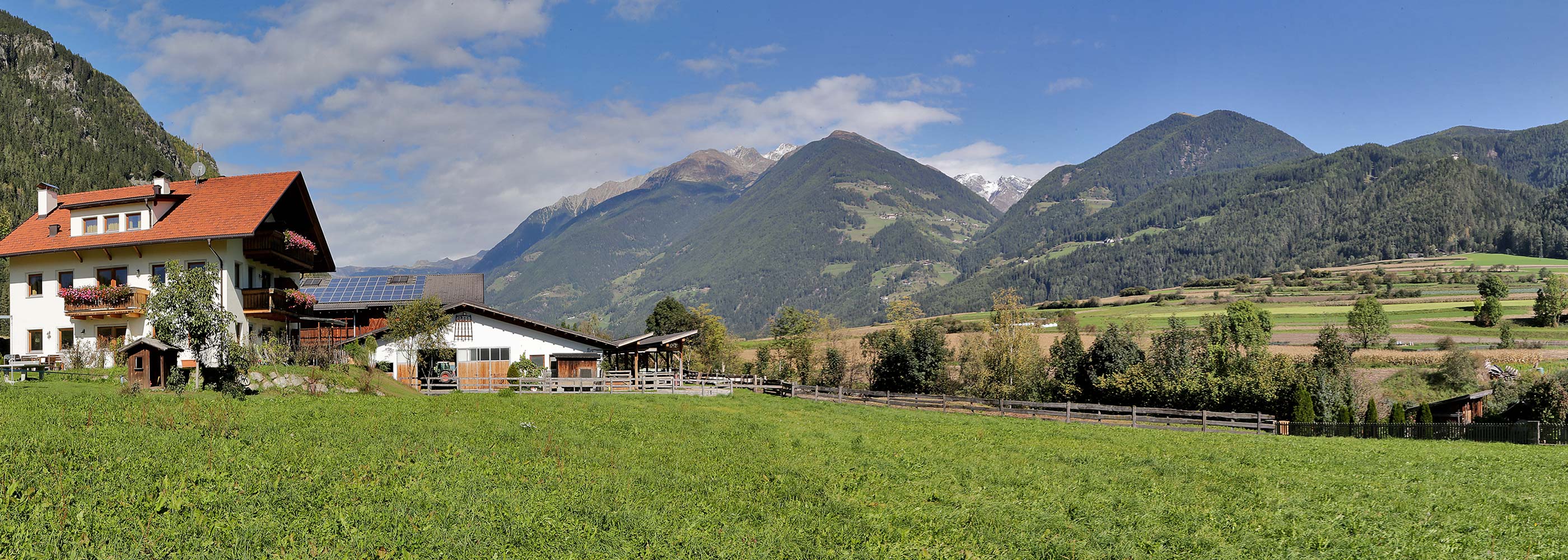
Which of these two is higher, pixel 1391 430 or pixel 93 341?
pixel 93 341

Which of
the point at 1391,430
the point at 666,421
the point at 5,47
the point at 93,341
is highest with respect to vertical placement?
the point at 5,47

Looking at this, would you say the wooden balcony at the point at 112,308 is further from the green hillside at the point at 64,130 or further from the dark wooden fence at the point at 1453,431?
the green hillside at the point at 64,130

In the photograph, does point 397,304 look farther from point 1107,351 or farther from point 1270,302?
point 1270,302

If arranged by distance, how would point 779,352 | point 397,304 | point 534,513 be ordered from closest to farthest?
point 534,513
point 397,304
point 779,352

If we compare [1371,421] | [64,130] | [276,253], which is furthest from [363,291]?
[64,130]

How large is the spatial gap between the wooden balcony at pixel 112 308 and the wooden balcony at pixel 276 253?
169 inches

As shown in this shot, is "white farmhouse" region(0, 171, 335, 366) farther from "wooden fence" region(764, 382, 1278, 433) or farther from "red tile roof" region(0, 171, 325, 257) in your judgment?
"wooden fence" region(764, 382, 1278, 433)

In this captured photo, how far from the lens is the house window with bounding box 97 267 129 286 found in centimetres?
3575

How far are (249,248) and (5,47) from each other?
163269 mm

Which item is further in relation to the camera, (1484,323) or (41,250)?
(1484,323)

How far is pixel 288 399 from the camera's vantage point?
21.9m

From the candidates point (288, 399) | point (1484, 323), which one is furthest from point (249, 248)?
point (1484, 323)

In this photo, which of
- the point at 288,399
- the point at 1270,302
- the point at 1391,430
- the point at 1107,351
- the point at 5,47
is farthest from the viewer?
the point at 5,47

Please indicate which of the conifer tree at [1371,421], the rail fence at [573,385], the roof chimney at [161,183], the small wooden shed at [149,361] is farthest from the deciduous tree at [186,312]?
the conifer tree at [1371,421]
